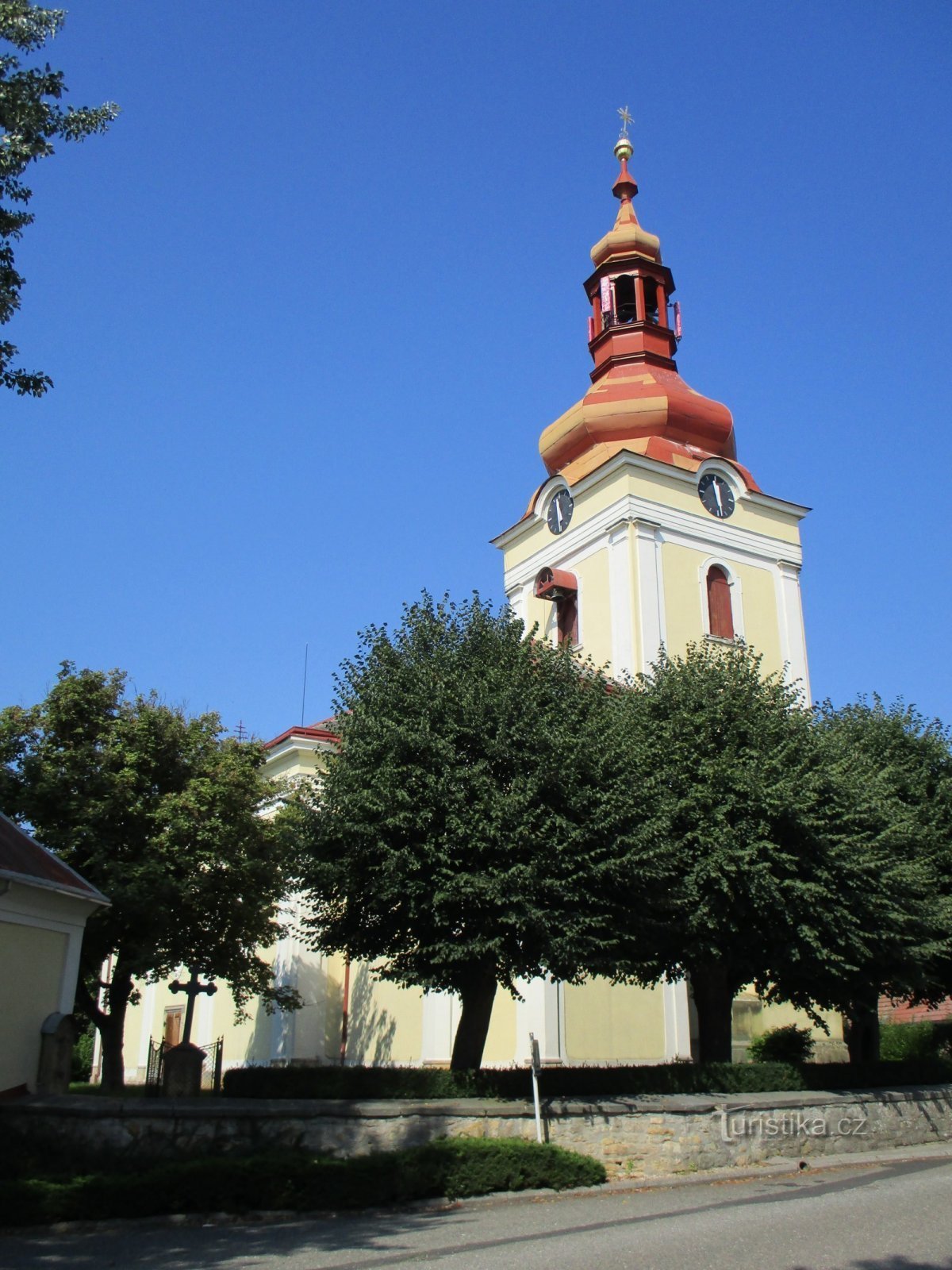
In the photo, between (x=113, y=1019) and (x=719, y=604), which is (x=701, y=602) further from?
(x=113, y=1019)

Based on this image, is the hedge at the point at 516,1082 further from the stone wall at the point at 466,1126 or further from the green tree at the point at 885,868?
the green tree at the point at 885,868

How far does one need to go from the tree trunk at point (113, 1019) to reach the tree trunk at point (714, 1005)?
12068mm

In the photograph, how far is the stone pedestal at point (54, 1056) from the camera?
17453mm

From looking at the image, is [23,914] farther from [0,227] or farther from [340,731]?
[0,227]

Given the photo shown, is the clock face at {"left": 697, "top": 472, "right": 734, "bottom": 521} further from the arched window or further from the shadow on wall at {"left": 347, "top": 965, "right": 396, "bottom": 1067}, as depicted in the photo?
the shadow on wall at {"left": 347, "top": 965, "right": 396, "bottom": 1067}

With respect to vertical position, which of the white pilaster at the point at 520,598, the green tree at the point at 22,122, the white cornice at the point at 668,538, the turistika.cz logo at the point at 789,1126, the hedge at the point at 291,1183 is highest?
the white cornice at the point at 668,538

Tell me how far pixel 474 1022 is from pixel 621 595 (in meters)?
18.3

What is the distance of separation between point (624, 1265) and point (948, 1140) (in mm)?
14791

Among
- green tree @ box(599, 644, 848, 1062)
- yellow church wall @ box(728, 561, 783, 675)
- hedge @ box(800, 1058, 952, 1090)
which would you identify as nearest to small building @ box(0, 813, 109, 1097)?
green tree @ box(599, 644, 848, 1062)

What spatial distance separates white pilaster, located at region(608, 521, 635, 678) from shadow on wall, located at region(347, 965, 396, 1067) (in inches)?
452

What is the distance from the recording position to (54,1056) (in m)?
17.5

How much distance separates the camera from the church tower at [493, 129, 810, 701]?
117 ft

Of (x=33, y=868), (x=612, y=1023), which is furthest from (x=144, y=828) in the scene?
(x=612, y=1023)

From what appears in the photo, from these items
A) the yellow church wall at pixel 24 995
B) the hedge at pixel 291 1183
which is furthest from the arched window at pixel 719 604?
the yellow church wall at pixel 24 995
